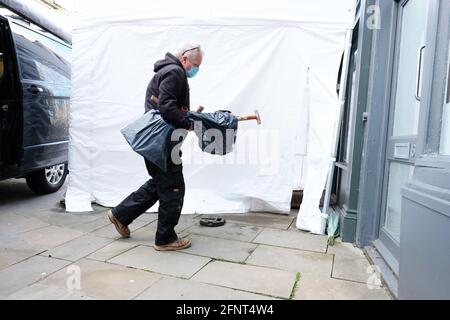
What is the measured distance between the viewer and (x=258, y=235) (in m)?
3.80

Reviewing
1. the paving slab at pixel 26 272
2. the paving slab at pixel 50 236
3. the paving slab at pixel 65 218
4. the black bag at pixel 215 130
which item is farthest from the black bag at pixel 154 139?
the paving slab at pixel 65 218

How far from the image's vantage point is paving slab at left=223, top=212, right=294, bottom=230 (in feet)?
13.8

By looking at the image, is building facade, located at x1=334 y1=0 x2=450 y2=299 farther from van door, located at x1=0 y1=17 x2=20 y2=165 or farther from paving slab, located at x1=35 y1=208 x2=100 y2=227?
van door, located at x1=0 y1=17 x2=20 y2=165

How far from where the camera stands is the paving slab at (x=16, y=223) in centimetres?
371

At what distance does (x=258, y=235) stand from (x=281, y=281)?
1.12m

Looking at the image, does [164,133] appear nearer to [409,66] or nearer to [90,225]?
[90,225]

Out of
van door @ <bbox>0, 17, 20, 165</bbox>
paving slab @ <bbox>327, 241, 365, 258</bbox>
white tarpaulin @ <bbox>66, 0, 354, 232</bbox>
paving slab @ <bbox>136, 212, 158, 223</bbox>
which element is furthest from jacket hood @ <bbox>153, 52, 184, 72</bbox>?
van door @ <bbox>0, 17, 20, 165</bbox>

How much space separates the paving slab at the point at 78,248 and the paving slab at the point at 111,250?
62 millimetres

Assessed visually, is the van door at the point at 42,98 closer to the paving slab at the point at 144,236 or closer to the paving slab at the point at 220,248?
the paving slab at the point at 144,236

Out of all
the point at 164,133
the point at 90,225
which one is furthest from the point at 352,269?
the point at 90,225

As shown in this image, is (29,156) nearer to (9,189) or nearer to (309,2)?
(9,189)

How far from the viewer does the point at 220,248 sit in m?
3.39
